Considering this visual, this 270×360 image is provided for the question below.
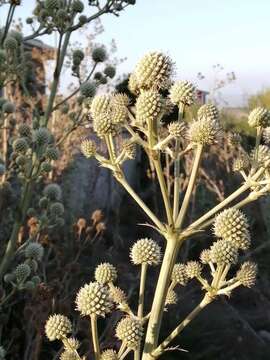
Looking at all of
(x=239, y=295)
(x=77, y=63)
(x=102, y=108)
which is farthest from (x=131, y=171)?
(x=102, y=108)

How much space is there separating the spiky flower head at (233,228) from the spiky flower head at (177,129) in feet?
0.94

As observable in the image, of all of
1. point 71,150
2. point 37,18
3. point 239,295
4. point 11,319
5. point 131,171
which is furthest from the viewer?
point 131,171

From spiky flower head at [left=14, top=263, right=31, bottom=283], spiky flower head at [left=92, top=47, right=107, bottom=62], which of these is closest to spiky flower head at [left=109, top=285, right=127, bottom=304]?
spiky flower head at [left=14, top=263, right=31, bottom=283]

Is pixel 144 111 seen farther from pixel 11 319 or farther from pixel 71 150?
pixel 71 150

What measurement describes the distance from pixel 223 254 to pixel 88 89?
2451 millimetres

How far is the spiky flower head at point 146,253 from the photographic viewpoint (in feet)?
6.00

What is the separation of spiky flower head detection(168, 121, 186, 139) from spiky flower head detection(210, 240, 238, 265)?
36 centimetres

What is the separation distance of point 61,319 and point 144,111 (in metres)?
0.69

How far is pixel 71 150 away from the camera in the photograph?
8.83 meters

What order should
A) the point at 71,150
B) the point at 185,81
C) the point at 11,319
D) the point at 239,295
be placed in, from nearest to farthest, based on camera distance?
the point at 185,81, the point at 11,319, the point at 239,295, the point at 71,150

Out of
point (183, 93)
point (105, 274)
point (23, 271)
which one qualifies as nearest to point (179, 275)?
point (105, 274)

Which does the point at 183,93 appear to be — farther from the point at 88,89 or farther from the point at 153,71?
the point at 88,89

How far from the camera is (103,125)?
5.80 feet

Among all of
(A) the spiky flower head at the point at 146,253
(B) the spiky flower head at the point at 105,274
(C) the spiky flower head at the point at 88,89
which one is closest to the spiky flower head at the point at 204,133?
(A) the spiky flower head at the point at 146,253
